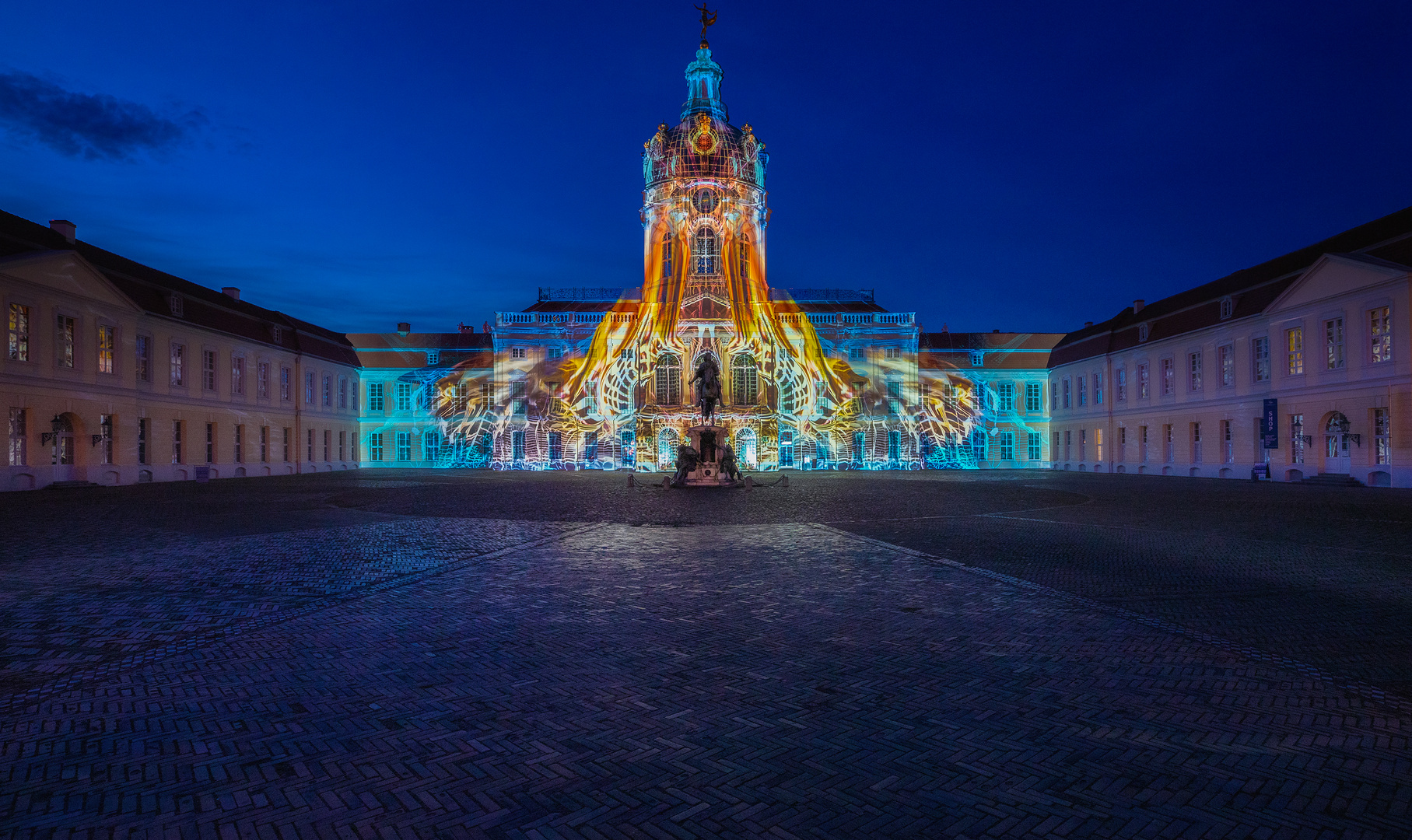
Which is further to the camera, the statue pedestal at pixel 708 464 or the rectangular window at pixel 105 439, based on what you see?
the rectangular window at pixel 105 439

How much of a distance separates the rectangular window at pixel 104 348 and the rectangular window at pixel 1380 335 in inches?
1923

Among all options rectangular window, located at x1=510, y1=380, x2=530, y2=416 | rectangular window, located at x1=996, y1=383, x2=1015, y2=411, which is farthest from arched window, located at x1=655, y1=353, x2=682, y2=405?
rectangular window, located at x1=996, y1=383, x2=1015, y2=411

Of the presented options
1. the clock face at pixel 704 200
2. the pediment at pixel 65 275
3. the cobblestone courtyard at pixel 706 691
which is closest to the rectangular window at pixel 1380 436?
the cobblestone courtyard at pixel 706 691

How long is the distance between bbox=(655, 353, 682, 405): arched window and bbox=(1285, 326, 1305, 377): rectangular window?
32238mm

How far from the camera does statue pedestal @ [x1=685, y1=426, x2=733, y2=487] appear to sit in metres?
29.6

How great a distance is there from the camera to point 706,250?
54.5 m

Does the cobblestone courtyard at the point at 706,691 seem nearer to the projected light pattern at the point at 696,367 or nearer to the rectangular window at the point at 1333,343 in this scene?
the rectangular window at the point at 1333,343

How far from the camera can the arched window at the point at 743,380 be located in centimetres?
5188

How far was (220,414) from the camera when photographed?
130 ft

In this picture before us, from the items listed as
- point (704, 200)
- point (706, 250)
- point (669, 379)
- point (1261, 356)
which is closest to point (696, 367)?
point (669, 379)

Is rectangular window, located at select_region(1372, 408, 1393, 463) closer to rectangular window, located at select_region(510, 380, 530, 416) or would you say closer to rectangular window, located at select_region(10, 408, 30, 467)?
rectangular window, located at select_region(510, 380, 530, 416)

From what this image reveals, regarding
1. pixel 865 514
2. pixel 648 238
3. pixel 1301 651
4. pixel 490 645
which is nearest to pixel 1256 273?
pixel 865 514

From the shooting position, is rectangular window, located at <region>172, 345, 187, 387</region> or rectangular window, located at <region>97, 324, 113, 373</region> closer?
rectangular window, located at <region>97, 324, 113, 373</region>

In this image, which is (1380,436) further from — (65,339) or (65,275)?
(65,339)
